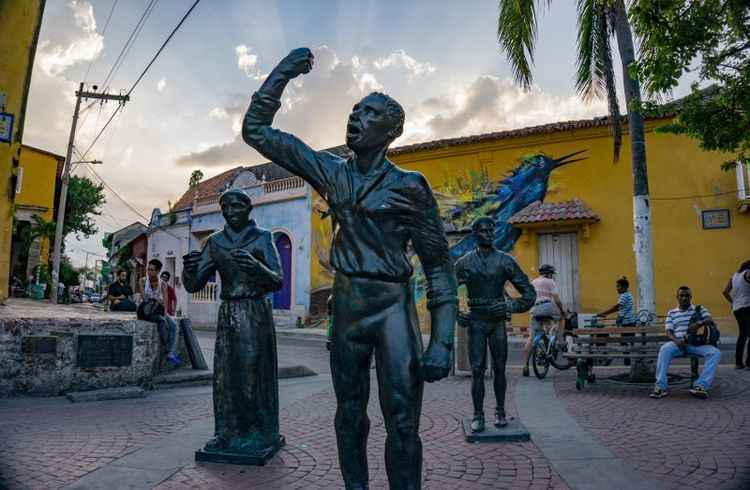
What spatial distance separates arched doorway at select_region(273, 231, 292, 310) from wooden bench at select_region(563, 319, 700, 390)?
49.1 feet

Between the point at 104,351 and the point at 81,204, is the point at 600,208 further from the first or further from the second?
the point at 81,204

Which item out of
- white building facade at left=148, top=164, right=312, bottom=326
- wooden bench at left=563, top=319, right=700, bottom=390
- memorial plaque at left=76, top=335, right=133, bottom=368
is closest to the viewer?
memorial plaque at left=76, top=335, right=133, bottom=368

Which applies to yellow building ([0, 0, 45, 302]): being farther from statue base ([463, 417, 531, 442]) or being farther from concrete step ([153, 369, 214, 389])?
statue base ([463, 417, 531, 442])

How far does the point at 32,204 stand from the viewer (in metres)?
26.0

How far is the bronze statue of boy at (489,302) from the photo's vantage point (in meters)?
4.79

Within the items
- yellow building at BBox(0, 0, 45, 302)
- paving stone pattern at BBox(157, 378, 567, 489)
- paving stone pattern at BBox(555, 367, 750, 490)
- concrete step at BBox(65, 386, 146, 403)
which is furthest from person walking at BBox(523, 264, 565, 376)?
yellow building at BBox(0, 0, 45, 302)

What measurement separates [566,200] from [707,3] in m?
9.41

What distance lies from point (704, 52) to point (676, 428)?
15.1 feet

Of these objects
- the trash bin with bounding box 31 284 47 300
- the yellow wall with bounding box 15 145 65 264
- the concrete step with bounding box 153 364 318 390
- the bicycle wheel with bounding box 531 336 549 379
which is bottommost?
the concrete step with bounding box 153 364 318 390

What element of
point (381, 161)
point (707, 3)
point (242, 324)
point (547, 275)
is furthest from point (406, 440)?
point (547, 275)

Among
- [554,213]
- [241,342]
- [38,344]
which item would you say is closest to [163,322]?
[38,344]

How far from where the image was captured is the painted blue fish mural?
15.6 meters

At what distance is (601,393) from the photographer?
6.70m

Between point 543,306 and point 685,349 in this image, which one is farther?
point 543,306
